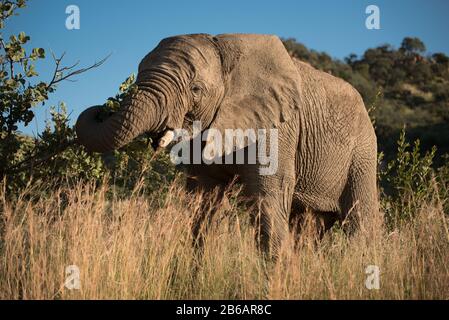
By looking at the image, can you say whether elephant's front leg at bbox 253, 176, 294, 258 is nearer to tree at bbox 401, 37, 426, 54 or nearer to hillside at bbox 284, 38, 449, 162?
hillside at bbox 284, 38, 449, 162

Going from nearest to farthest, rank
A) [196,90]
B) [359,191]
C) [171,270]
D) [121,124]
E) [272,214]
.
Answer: [121,124] → [171,270] → [196,90] → [272,214] → [359,191]

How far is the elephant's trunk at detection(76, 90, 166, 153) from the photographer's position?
568 cm

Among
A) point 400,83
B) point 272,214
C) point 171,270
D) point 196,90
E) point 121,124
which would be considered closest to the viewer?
point 121,124

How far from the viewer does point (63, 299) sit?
16.0 ft

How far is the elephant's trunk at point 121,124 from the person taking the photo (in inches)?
223

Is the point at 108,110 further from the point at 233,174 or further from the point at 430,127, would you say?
the point at 430,127

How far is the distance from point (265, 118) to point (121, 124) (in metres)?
1.63

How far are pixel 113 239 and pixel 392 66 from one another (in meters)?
45.9

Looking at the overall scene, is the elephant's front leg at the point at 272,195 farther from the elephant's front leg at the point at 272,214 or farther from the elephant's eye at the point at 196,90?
the elephant's eye at the point at 196,90

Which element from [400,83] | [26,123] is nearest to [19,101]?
[26,123]

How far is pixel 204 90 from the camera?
249 inches

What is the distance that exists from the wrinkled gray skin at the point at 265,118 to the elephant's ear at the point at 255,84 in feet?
0.03

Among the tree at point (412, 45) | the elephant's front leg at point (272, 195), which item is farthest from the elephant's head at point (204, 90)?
the tree at point (412, 45)

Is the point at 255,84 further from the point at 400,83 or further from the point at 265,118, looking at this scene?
the point at 400,83
